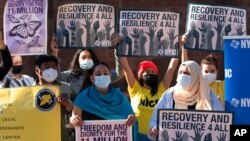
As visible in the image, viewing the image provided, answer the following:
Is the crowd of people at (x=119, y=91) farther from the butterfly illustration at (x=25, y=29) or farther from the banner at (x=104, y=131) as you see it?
the butterfly illustration at (x=25, y=29)

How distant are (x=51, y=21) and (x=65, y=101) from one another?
15.8 ft

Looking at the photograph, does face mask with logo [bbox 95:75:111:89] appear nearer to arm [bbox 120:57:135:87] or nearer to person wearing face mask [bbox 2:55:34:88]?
arm [bbox 120:57:135:87]

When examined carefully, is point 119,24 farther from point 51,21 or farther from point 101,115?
point 51,21

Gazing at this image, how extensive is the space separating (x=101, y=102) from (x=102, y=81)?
199 mm

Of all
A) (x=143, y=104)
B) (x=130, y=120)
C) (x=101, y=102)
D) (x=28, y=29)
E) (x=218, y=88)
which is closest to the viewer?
(x=130, y=120)

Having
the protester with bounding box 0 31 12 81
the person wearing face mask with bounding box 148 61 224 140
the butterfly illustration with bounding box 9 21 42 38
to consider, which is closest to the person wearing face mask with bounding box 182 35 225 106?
the person wearing face mask with bounding box 148 61 224 140

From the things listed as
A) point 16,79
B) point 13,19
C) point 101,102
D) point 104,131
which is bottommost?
point 104,131

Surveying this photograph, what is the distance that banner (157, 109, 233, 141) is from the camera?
22.6 ft

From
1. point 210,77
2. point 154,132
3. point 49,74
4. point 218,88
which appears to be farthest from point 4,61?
point 218,88

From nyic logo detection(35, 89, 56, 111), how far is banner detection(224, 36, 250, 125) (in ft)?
5.40

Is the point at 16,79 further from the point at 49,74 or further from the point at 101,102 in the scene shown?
the point at 101,102

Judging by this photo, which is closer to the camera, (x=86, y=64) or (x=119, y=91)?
(x=119, y=91)

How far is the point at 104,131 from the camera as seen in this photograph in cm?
704

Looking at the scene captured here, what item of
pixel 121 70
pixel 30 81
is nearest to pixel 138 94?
pixel 121 70
